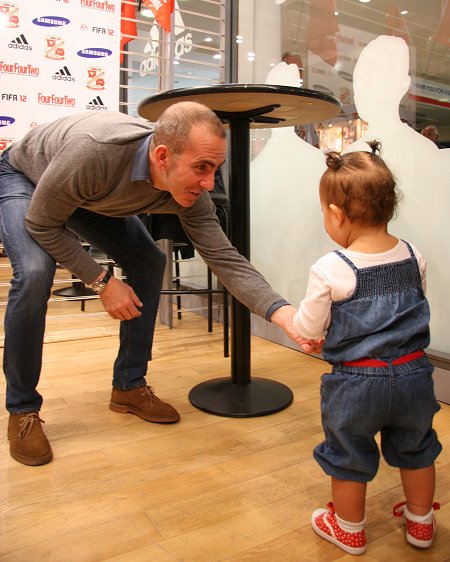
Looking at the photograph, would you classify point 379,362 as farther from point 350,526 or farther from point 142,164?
point 142,164

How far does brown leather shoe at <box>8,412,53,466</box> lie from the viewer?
1340mm

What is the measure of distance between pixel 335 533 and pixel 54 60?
2.35m

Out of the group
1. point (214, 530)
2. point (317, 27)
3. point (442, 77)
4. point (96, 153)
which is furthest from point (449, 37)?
point (214, 530)

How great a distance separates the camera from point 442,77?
1.77m

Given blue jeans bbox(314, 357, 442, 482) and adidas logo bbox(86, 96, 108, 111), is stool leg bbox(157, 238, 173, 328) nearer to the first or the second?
adidas logo bbox(86, 96, 108, 111)

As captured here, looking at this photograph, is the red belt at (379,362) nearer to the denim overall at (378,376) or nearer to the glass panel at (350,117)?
the denim overall at (378,376)

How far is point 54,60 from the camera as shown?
2514 mm

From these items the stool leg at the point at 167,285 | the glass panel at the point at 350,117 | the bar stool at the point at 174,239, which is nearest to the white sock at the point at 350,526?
the glass panel at the point at 350,117

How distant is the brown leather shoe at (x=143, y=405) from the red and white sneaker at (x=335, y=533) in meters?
0.65

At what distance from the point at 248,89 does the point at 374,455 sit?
3.02 feet

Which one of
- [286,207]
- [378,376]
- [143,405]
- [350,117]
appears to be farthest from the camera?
[286,207]

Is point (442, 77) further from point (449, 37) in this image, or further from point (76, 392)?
point (76, 392)

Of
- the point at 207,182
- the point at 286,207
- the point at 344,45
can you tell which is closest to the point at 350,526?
the point at 207,182

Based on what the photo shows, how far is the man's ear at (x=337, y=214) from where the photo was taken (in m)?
1.01
